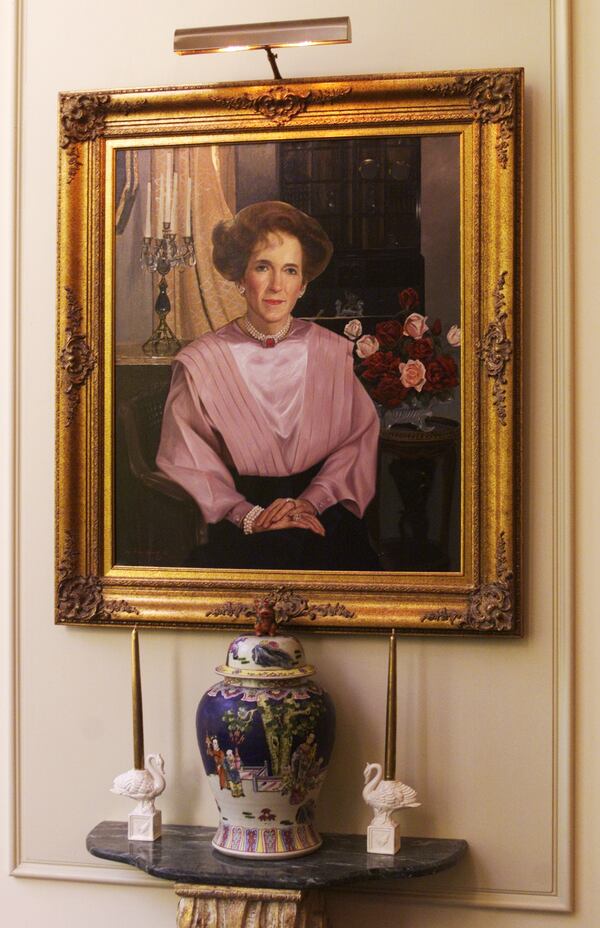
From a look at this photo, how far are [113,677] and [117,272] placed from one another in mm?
1200

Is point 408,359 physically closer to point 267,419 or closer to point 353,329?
point 353,329

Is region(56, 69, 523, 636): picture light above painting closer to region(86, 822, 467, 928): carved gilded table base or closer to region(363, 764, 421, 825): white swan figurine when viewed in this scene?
region(363, 764, 421, 825): white swan figurine

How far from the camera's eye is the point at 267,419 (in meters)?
3.32

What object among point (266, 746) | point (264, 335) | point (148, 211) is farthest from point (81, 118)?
point (266, 746)

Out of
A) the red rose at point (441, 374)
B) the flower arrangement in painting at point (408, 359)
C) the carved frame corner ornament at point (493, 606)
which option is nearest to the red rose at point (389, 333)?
the flower arrangement in painting at point (408, 359)

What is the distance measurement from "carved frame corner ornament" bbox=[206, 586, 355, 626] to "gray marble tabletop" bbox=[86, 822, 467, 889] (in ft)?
2.07

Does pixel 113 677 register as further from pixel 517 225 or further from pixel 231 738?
pixel 517 225

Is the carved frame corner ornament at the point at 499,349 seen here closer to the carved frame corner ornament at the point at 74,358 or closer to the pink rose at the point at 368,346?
the pink rose at the point at 368,346

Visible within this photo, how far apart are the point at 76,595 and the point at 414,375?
3.86 ft

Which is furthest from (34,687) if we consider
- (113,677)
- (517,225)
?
(517,225)

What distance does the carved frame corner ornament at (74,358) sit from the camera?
3.39 metres

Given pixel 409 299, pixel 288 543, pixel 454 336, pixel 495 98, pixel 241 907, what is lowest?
pixel 241 907

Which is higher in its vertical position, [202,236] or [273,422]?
[202,236]

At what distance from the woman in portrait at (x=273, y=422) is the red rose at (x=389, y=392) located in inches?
1.6
